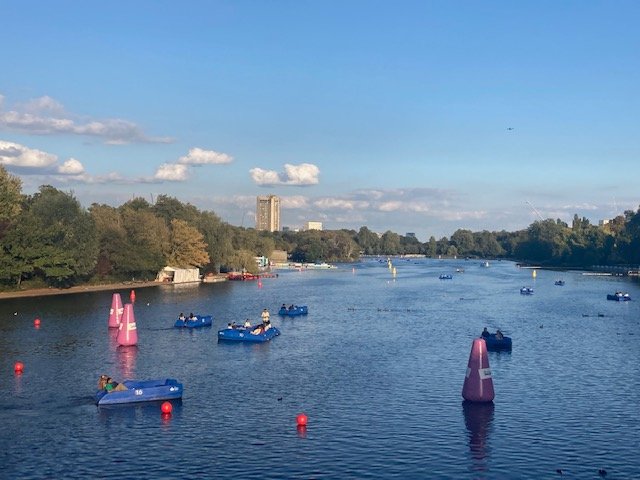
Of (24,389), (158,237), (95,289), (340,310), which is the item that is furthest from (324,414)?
(158,237)

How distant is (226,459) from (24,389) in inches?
671

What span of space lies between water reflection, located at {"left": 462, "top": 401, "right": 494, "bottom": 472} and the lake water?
105mm

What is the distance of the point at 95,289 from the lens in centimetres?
11475

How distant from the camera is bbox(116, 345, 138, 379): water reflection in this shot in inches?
1854

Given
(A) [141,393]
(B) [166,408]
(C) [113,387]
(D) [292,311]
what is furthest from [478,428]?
(D) [292,311]

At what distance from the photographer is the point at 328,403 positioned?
128 ft

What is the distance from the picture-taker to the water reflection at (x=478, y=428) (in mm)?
30172

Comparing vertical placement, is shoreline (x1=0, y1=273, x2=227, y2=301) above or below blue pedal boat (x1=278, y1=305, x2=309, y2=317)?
above

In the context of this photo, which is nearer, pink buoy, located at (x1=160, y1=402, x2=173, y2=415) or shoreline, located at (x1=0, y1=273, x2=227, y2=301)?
pink buoy, located at (x1=160, y1=402, x2=173, y2=415)

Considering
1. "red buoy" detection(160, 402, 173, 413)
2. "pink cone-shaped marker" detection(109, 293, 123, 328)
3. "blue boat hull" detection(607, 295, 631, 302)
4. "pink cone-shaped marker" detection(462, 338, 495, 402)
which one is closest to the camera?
"red buoy" detection(160, 402, 173, 413)

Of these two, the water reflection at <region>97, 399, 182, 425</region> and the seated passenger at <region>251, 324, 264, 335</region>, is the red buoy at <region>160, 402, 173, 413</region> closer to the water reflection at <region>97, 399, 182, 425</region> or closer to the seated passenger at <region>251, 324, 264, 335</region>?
the water reflection at <region>97, 399, 182, 425</region>

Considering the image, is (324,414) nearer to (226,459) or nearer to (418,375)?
(226,459)

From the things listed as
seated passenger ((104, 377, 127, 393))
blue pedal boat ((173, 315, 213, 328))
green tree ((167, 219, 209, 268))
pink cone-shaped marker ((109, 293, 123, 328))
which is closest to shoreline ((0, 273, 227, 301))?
green tree ((167, 219, 209, 268))

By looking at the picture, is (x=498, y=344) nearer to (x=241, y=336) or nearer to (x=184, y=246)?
(x=241, y=336)
